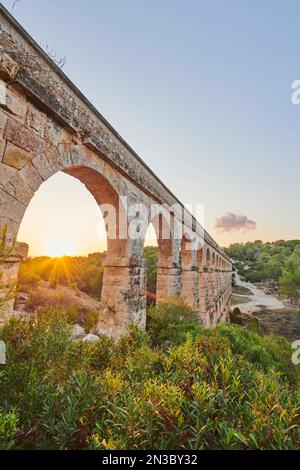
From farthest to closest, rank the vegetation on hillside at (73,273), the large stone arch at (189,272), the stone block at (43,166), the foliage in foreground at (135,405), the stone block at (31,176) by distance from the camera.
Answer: the vegetation on hillside at (73,273) < the large stone arch at (189,272) < the stone block at (43,166) < the stone block at (31,176) < the foliage in foreground at (135,405)

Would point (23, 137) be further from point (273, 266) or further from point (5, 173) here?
point (273, 266)

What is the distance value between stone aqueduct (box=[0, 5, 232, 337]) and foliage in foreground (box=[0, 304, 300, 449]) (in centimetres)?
87

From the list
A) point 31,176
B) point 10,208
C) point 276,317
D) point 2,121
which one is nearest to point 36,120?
point 2,121

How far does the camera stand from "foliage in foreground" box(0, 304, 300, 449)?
1304 millimetres

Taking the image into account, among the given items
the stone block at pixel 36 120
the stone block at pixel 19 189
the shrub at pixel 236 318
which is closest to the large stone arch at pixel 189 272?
the stone block at pixel 36 120

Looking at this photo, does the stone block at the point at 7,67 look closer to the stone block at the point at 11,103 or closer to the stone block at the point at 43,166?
the stone block at the point at 11,103

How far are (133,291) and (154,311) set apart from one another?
4.77 ft

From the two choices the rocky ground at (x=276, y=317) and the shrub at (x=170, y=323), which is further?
the rocky ground at (x=276, y=317)

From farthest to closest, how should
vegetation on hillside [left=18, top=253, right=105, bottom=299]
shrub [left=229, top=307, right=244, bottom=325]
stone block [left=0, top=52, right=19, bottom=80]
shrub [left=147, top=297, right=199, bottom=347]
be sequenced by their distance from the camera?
shrub [left=229, top=307, right=244, bottom=325] → vegetation on hillside [left=18, top=253, right=105, bottom=299] → shrub [left=147, top=297, right=199, bottom=347] → stone block [left=0, top=52, right=19, bottom=80]

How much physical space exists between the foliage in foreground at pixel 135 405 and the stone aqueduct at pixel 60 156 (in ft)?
2.86

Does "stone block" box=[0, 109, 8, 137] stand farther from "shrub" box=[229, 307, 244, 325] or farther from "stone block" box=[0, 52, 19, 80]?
"shrub" box=[229, 307, 244, 325]

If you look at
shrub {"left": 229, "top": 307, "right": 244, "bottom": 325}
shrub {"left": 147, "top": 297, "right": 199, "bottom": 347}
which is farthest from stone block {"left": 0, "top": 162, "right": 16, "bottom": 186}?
shrub {"left": 229, "top": 307, "right": 244, "bottom": 325}

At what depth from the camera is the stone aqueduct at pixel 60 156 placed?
2.75m
